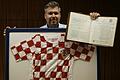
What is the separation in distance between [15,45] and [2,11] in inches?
81.1

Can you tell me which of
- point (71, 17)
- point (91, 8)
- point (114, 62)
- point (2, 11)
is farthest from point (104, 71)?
point (71, 17)

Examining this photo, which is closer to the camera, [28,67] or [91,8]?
[28,67]

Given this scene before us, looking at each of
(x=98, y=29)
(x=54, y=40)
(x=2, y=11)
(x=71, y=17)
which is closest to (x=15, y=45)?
(x=54, y=40)

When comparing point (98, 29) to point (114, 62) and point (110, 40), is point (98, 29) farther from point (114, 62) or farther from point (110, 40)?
point (114, 62)

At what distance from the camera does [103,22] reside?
9.23ft

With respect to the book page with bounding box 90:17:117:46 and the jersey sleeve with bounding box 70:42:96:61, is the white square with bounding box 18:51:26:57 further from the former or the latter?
the book page with bounding box 90:17:117:46

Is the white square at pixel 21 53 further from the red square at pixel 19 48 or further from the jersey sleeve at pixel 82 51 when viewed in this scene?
the jersey sleeve at pixel 82 51

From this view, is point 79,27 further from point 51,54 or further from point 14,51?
point 14,51

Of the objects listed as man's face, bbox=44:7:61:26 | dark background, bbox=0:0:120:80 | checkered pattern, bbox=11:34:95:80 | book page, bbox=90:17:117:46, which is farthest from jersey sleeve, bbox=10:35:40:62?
dark background, bbox=0:0:120:80

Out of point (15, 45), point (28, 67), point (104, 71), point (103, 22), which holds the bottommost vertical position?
point (104, 71)

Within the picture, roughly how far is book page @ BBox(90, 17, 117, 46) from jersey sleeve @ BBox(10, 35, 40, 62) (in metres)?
0.58

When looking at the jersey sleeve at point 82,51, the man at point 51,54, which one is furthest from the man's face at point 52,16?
the jersey sleeve at point 82,51

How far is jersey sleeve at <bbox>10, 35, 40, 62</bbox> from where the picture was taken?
2859mm

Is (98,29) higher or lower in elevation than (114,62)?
higher
